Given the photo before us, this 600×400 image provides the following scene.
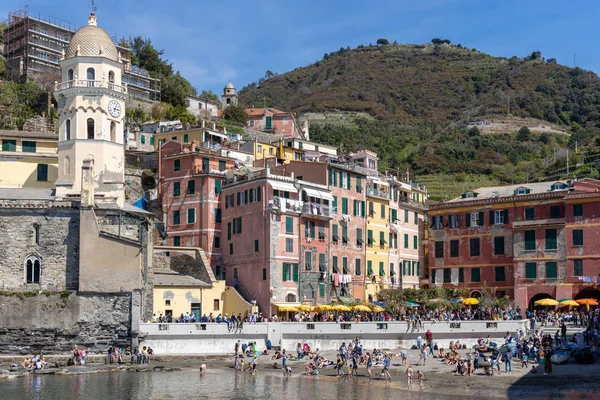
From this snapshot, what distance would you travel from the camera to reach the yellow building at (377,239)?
6931 cm

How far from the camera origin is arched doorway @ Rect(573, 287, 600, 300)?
6360 centimetres

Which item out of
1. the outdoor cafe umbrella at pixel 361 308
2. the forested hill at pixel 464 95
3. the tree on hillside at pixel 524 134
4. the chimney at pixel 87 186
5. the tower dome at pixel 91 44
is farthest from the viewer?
the forested hill at pixel 464 95

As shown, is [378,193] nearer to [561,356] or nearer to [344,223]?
[344,223]

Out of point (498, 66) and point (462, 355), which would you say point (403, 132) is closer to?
point (498, 66)

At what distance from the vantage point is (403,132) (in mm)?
151500

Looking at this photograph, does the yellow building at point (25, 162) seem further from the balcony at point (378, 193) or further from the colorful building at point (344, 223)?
the balcony at point (378, 193)

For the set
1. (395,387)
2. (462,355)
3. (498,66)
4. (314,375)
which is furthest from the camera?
(498,66)

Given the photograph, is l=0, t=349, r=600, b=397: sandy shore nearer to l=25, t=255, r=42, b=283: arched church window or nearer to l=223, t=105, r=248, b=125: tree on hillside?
l=25, t=255, r=42, b=283: arched church window

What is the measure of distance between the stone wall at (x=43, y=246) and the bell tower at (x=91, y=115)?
177 inches

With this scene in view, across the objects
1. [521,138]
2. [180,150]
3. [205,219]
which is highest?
[521,138]

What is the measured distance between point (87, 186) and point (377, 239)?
26.1 metres

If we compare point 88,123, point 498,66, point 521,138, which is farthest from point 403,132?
point 88,123

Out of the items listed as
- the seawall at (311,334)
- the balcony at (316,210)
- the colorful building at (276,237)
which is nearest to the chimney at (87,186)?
the seawall at (311,334)

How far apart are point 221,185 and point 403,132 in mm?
89319
